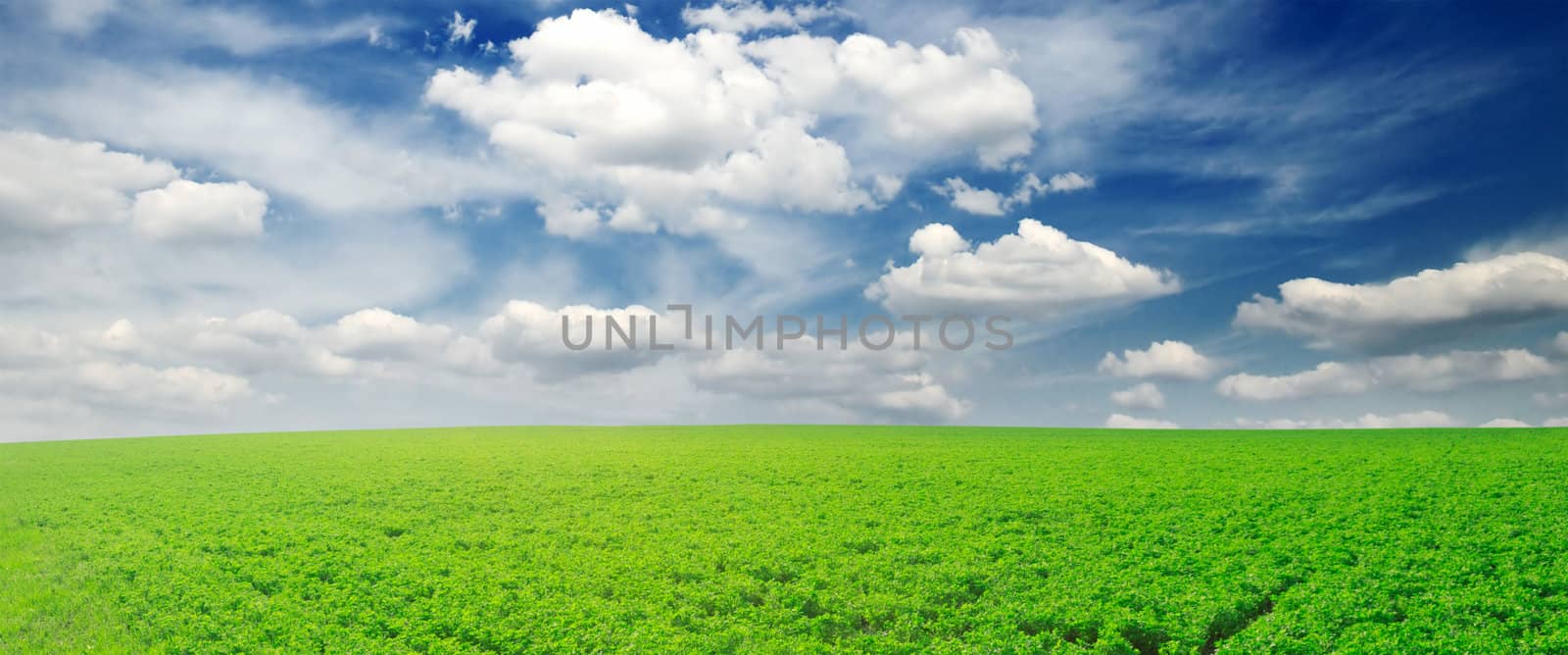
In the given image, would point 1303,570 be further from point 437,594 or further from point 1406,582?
point 437,594

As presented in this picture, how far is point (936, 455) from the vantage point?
46.2m

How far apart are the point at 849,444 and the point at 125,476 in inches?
1593

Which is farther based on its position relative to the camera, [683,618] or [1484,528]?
[1484,528]

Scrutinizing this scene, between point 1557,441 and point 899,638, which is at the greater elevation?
→ point 1557,441

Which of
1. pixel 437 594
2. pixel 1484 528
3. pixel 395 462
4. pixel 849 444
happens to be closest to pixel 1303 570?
pixel 1484 528

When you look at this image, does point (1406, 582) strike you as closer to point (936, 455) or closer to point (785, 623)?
point (785, 623)

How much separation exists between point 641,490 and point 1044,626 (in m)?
20.5

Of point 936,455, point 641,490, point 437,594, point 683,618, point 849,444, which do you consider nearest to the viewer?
point 683,618

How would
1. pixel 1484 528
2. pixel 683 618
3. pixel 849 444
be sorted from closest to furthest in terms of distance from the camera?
pixel 683 618, pixel 1484 528, pixel 849 444

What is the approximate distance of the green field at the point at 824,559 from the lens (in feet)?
63.7

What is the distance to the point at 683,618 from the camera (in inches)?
824

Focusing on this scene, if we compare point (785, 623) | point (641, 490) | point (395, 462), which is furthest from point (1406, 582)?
point (395, 462)

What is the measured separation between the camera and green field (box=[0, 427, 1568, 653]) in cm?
1941

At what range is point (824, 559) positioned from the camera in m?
24.7
